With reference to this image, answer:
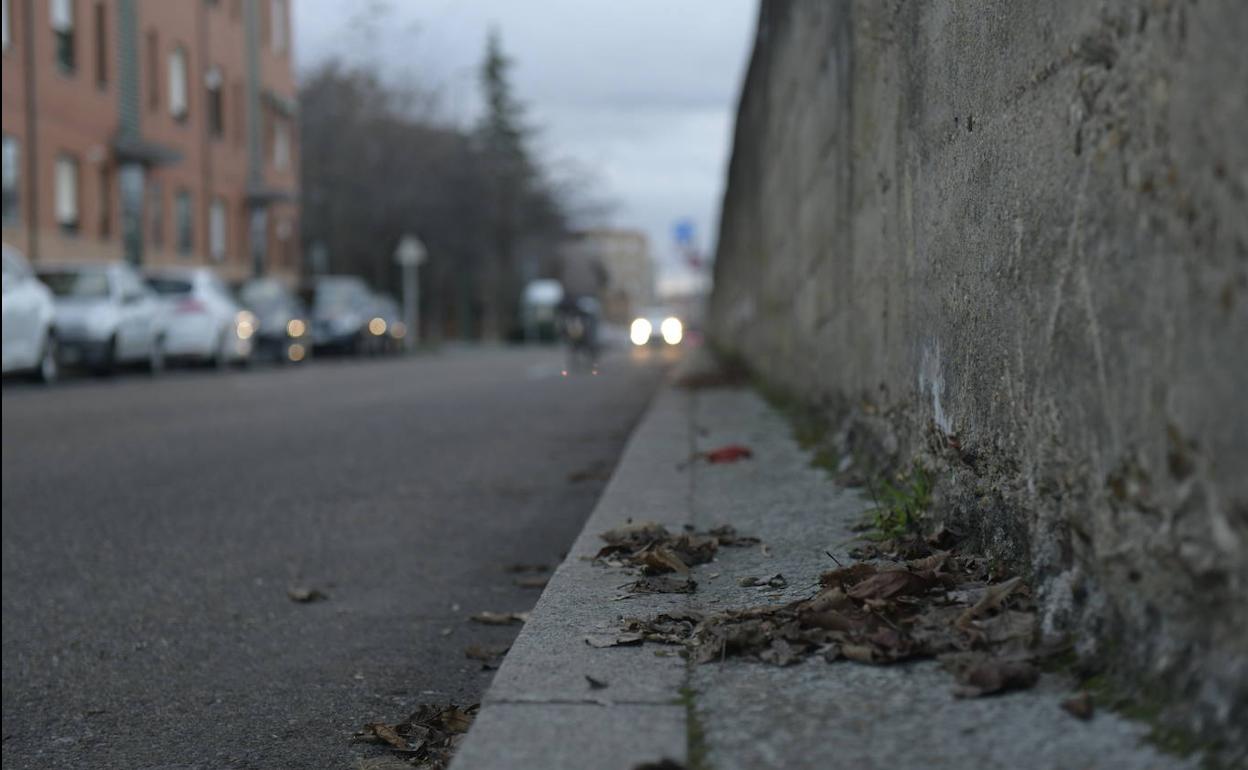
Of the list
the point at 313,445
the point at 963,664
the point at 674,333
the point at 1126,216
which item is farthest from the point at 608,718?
the point at 674,333

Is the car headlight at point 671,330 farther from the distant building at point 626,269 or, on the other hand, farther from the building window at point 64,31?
the distant building at point 626,269

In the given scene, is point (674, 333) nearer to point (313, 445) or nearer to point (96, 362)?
point (96, 362)

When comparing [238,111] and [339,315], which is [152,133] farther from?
[238,111]

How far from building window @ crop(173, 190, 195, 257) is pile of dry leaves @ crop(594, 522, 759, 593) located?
101 ft

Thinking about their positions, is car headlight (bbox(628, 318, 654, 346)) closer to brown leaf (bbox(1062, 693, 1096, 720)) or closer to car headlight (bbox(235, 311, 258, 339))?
car headlight (bbox(235, 311, 258, 339))

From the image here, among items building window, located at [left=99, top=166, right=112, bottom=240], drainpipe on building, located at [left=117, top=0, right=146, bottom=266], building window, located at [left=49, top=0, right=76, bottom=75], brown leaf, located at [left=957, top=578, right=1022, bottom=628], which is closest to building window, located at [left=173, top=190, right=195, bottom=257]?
drainpipe on building, located at [left=117, top=0, right=146, bottom=266]

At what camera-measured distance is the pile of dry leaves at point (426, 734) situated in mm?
2988

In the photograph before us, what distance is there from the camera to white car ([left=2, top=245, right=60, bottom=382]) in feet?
43.3

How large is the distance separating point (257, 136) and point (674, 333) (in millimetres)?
12606

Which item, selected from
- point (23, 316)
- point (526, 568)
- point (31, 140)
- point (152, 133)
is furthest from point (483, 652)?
point (152, 133)

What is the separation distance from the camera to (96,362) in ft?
60.9

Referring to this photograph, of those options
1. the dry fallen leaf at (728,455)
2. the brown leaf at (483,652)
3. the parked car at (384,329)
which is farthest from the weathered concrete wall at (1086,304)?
the parked car at (384,329)

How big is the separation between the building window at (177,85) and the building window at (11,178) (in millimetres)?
8882

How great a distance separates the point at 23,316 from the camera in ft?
45.6
